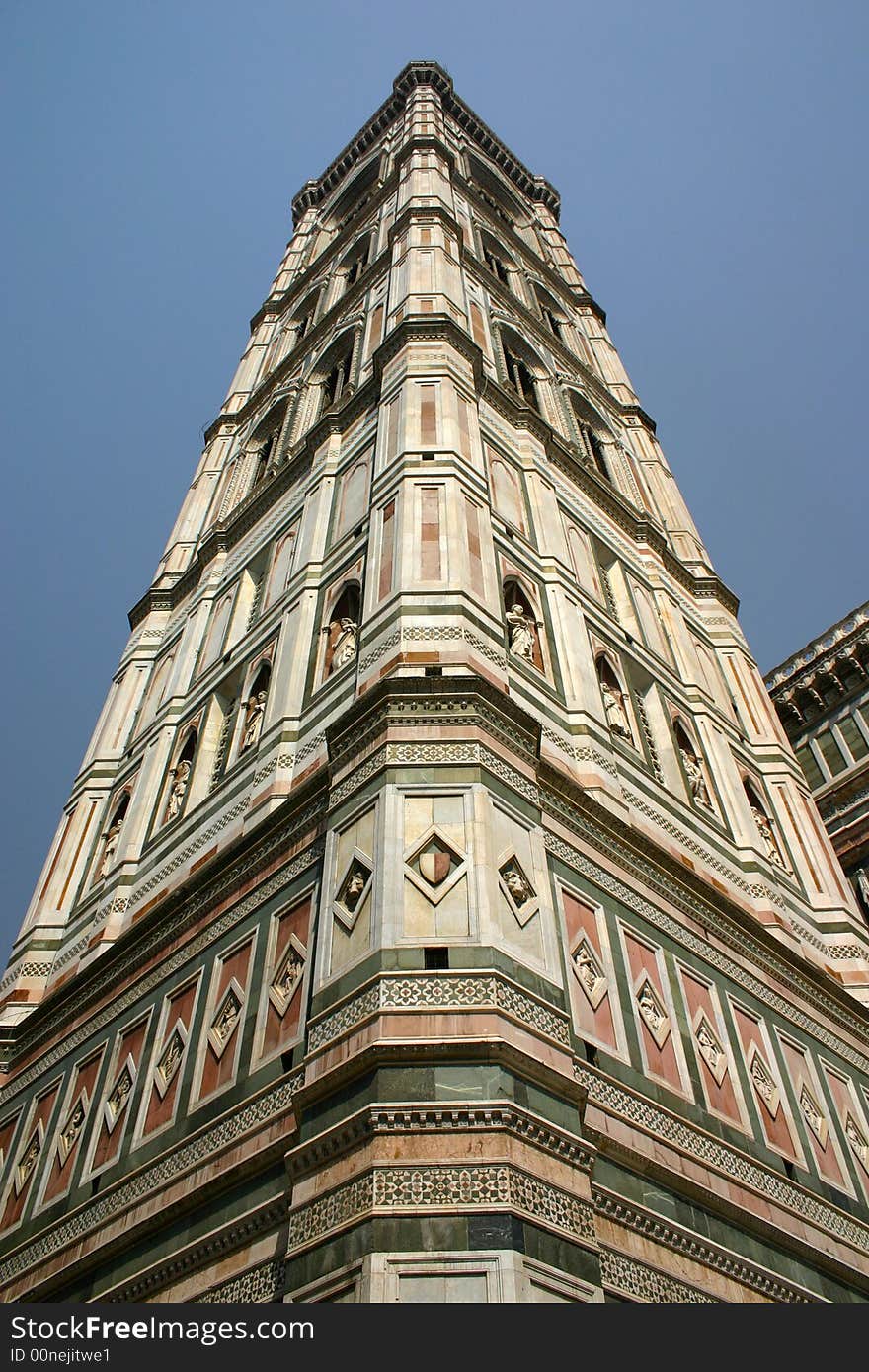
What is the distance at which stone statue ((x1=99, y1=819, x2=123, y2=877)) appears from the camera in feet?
35.1

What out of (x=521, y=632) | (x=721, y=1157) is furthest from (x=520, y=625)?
(x=721, y=1157)

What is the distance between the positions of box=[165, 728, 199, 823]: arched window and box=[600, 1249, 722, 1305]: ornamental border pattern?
5.82m

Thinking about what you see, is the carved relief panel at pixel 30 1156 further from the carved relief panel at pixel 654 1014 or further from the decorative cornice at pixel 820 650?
the decorative cornice at pixel 820 650

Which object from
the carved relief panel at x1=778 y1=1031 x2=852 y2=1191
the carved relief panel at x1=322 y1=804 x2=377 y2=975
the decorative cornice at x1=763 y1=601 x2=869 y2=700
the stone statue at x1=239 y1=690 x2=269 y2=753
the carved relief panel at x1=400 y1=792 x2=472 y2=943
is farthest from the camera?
the decorative cornice at x1=763 y1=601 x2=869 y2=700

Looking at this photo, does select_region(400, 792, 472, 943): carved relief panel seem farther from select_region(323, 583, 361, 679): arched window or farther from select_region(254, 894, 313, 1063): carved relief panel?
select_region(323, 583, 361, 679): arched window

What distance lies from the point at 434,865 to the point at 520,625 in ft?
12.8

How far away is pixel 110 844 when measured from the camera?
11.1 metres

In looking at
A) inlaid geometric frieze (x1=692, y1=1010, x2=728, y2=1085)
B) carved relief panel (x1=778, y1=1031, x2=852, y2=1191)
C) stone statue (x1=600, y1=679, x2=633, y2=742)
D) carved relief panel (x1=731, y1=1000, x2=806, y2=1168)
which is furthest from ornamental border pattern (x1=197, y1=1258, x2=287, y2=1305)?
stone statue (x1=600, y1=679, x2=633, y2=742)

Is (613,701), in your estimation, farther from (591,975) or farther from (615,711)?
(591,975)

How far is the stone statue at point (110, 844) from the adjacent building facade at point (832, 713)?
999 centimetres

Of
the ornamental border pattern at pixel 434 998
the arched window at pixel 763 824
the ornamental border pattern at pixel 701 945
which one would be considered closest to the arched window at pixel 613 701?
the arched window at pixel 763 824

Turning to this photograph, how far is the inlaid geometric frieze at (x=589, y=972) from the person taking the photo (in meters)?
6.82

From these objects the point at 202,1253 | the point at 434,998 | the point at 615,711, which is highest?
the point at 615,711

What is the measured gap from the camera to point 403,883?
6086 millimetres
